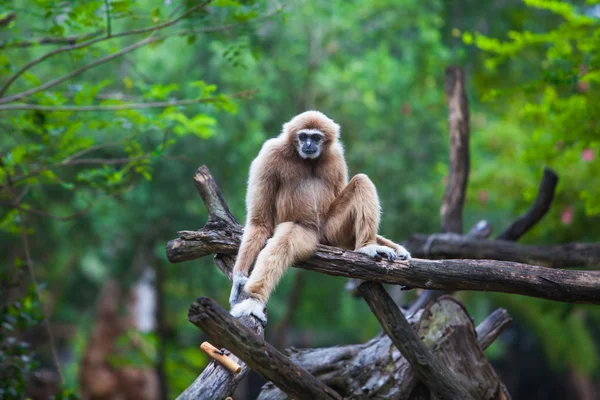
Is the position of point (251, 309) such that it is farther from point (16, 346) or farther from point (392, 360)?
point (16, 346)

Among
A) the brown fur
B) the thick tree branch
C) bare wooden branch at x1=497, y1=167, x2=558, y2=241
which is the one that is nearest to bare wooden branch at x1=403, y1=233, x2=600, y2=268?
bare wooden branch at x1=497, y1=167, x2=558, y2=241

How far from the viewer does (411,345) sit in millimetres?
5020

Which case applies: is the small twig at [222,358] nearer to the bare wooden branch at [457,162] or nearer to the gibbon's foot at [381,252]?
the gibbon's foot at [381,252]

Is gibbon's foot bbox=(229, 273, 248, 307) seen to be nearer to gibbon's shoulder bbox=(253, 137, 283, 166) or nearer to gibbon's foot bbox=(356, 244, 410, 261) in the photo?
gibbon's foot bbox=(356, 244, 410, 261)

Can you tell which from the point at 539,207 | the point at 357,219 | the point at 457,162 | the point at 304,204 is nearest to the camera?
the point at 357,219

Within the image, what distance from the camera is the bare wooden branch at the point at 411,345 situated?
4.90 m

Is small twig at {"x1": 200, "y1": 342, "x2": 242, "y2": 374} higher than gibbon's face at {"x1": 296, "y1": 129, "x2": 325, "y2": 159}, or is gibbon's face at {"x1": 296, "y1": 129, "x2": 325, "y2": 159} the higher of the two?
gibbon's face at {"x1": 296, "y1": 129, "x2": 325, "y2": 159}

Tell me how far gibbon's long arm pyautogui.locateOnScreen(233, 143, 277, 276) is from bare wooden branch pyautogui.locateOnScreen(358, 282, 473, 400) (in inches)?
36.0

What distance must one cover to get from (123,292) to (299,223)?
9288 millimetres

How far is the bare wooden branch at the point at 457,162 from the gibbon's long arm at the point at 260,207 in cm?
342

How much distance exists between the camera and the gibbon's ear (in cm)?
551

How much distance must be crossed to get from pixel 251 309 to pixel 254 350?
54 cm

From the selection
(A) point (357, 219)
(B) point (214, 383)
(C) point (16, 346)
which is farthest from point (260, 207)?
(C) point (16, 346)

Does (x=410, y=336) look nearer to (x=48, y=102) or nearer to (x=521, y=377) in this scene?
(x=48, y=102)
